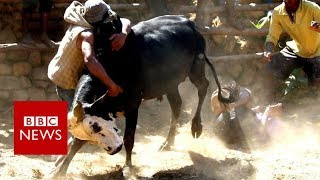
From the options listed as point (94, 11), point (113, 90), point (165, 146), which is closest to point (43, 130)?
point (113, 90)

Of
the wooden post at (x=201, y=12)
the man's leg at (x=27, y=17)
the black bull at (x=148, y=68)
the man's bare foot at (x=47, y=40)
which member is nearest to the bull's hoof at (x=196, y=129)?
the black bull at (x=148, y=68)

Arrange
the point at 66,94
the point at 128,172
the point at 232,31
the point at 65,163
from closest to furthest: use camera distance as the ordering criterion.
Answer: the point at 65,163 < the point at 128,172 < the point at 66,94 < the point at 232,31

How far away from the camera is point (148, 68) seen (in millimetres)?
5664

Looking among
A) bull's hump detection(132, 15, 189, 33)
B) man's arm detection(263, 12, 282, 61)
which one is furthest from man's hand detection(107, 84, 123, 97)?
man's arm detection(263, 12, 282, 61)

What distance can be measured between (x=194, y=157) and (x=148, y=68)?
4.15ft

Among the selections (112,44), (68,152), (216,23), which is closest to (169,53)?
(112,44)

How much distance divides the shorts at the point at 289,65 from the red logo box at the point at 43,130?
336cm

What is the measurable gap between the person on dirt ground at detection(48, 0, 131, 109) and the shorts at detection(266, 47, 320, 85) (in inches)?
111

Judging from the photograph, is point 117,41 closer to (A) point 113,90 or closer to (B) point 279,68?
(A) point 113,90

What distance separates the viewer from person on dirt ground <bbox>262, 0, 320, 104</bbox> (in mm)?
7016

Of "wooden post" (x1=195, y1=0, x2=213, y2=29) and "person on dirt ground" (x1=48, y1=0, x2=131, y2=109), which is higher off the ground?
"person on dirt ground" (x1=48, y1=0, x2=131, y2=109)

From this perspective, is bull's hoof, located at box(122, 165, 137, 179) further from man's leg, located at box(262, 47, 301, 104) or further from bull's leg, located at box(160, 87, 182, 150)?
man's leg, located at box(262, 47, 301, 104)

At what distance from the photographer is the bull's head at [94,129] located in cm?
460

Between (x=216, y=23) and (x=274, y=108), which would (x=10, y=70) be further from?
(x=274, y=108)
